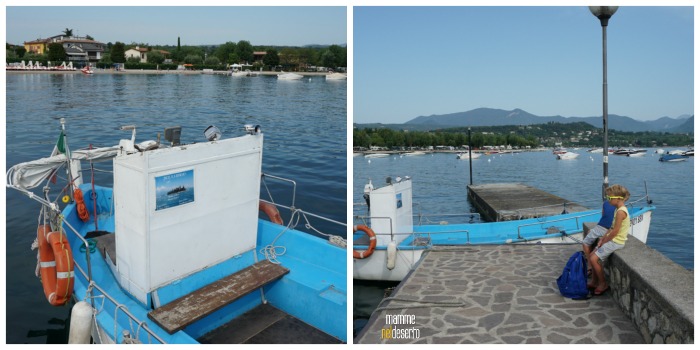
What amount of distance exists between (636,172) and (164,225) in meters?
59.8

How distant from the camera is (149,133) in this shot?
24.5 m

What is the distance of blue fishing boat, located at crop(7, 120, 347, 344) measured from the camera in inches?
212

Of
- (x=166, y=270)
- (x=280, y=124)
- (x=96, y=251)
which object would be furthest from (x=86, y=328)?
(x=280, y=124)

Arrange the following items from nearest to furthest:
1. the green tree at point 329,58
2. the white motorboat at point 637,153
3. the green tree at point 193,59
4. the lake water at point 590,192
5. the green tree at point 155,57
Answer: the lake water at point 590,192
the green tree at point 329,58
the white motorboat at point 637,153
the green tree at point 155,57
the green tree at point 193,59

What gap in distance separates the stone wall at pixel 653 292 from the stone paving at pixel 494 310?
0.64 feet

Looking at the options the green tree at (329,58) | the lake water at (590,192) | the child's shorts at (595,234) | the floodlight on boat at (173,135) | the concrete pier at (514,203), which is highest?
the green tree at (329,58)

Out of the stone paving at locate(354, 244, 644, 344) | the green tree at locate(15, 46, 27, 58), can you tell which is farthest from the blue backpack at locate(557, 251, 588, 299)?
the green tree at locate(15, 46, 27, 58)

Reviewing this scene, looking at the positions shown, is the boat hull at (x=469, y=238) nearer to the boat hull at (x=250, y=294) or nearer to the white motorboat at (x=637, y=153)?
the boat hull at (x=250, y=294)

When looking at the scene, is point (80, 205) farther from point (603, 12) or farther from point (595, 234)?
point (603, 12)

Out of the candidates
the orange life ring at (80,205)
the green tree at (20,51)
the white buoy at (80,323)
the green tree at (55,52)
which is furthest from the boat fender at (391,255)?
the green tree at (55,52)

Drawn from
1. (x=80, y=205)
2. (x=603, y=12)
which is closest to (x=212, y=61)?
(x=80, y=205)

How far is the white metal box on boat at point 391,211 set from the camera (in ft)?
33.1

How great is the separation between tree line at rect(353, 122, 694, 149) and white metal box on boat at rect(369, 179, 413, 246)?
2137 inches

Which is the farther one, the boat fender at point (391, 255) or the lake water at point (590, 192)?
the lake water at point (590, 192)
